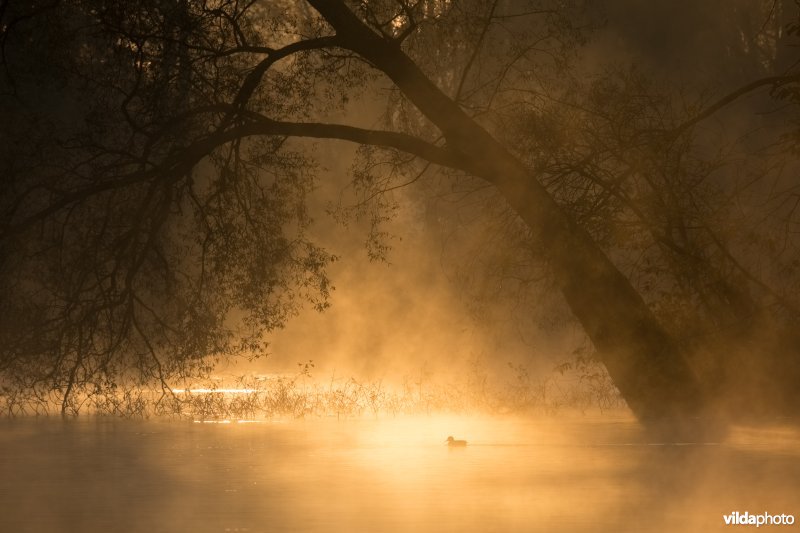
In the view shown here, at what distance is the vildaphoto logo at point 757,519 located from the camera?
8.60m

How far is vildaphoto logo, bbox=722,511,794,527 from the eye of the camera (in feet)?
28.2

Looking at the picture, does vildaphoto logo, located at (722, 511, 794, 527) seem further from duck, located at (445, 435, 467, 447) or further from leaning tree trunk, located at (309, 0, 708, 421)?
leaning tree trunk, located at (309, 0, 708, 421)

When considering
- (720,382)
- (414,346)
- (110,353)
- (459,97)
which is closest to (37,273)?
(110,353)

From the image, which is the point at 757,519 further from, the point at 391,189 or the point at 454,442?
the point at 391,189

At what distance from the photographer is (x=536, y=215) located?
15.4 m

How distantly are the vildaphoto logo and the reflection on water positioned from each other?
0.14 m

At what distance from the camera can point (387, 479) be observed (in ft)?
36.9

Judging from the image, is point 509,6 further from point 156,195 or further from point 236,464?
point 236,464

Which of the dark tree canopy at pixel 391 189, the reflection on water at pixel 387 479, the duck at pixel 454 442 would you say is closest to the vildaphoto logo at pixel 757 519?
the reflection on water at pixel 387 479

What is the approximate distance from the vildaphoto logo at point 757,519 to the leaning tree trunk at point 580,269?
21.4 feet

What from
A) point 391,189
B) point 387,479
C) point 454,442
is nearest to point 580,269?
point 391,189

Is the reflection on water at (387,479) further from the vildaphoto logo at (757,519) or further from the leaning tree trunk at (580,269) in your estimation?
the leaning tree trunk at (580,269)

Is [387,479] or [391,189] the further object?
[391,189]

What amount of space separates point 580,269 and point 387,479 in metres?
4.99
